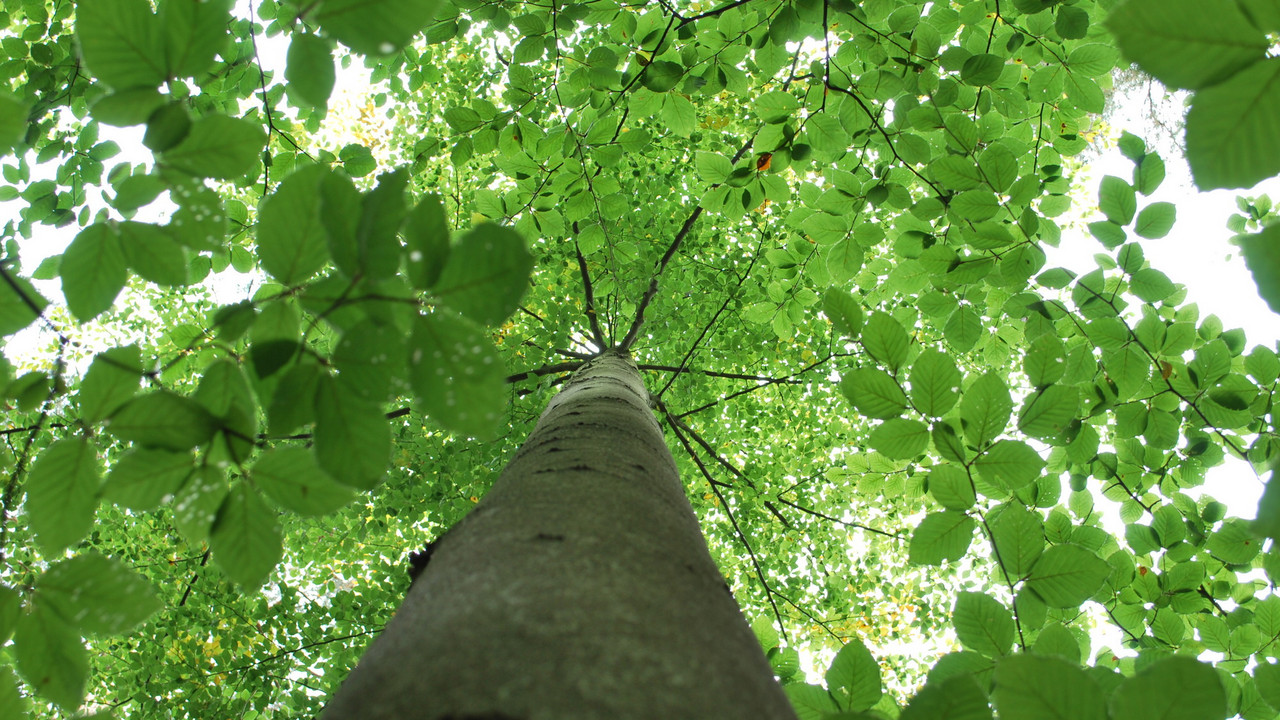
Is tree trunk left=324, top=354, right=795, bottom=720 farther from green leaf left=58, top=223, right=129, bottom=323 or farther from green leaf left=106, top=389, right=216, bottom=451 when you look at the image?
green leaf left=58, top=223, right=129, bottom=323

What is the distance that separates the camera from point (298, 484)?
0.75m

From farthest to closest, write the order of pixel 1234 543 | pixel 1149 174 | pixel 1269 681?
pixel 1234 543, pixel 1149 174, pixel 1269 681

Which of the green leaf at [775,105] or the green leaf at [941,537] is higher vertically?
the green leaf at [775,105]

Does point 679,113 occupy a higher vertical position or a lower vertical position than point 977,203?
higher

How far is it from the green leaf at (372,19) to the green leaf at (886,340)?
2.87ft

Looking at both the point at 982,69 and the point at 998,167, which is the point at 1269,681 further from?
the point at 982,69

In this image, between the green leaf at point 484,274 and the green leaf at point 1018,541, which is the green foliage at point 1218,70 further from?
the green leaf at point 1018,541

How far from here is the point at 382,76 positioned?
2617mm

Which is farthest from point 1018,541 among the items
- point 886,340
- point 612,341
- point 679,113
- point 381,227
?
point 612,341

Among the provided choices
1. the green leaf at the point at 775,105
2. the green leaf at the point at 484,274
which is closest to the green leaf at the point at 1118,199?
the green leaf at the point at 775,105

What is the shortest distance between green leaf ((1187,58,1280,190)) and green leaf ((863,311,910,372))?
1.71 feet

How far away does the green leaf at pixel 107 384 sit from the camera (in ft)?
2.32

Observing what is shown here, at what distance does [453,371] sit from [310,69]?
0.44 m

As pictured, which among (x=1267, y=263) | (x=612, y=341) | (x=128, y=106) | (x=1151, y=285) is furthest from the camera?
(x=612, y=341)
